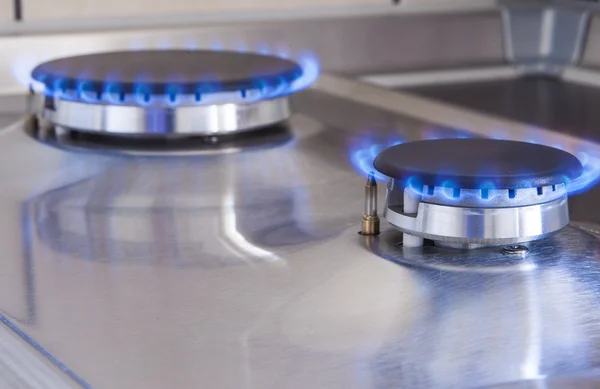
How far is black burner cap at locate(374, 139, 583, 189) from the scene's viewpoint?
717 mm

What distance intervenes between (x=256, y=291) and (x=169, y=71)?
1.58 ft

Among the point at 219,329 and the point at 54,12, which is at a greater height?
the point at 54,12

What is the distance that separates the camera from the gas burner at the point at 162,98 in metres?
1.04

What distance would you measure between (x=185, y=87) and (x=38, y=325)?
18.7 inches

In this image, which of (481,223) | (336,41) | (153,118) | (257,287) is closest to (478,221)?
(481,223)

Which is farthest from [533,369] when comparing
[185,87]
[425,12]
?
[425,12]

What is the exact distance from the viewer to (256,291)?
2.20 ft

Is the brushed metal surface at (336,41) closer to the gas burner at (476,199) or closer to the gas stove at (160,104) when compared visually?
the gas stove at (160,104)

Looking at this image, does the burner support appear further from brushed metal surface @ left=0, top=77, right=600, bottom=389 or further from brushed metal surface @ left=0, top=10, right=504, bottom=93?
brushed metal surface @ left=0, top=10, right=504, bottom=93

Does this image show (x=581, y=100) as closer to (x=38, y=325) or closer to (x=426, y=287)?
→ (x=426, y=287)

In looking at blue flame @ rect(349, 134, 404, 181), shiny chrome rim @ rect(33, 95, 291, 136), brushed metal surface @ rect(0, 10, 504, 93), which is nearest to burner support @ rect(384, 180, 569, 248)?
blue flame @ rect(349, 134, 404, 181)

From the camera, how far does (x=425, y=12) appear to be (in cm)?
161

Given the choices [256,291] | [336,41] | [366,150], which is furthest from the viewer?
[336,41]

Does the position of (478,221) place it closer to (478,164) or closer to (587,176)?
(478,164)
